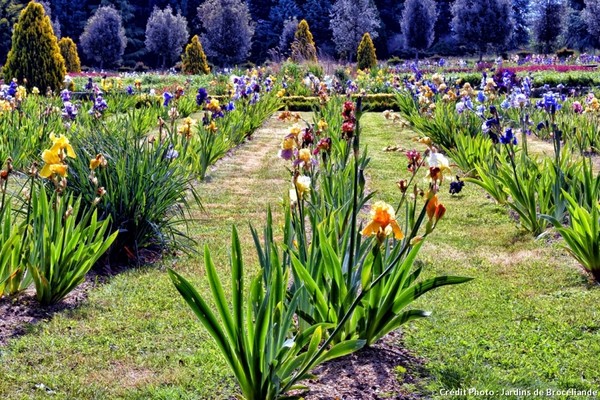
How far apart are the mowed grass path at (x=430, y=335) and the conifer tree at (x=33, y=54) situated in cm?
1023

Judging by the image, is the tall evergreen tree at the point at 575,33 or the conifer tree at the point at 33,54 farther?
the tall evergreen tree at the point at 575,33

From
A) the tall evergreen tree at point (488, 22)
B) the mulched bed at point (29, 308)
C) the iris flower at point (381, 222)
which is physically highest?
the tall evergreen tree at point (488, 22)

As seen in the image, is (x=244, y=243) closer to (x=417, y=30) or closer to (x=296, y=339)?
(x=296, y=339)

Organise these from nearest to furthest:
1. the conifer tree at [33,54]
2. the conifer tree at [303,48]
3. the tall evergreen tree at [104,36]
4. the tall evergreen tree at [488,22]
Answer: the conifer tree at [33,54], the conifer tree at [303,48], the tall evergreen tree at [488,22], the tall evergreen tree at [104,36]

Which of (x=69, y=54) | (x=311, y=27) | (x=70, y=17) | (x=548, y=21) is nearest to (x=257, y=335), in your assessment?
(x=69, y=54)

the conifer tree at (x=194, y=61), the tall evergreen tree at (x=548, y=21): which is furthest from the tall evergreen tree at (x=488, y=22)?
the conifer tree at (x=194, y=61)

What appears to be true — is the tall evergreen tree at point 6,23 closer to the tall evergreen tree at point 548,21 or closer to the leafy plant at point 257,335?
the tall evergreen tree at point 548,21

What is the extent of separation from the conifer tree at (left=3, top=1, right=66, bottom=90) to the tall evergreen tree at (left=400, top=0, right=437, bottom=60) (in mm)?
26246

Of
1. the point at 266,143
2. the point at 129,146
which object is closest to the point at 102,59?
the point at 266,143

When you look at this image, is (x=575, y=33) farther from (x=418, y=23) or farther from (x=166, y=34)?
(x=166, y=34)

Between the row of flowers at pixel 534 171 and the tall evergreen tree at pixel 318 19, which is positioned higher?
the tall evergreen tree at pixel 318 19

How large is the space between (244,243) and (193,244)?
370 millimetres

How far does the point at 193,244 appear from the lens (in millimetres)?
4797

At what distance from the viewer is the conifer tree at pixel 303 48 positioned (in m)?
23.2
